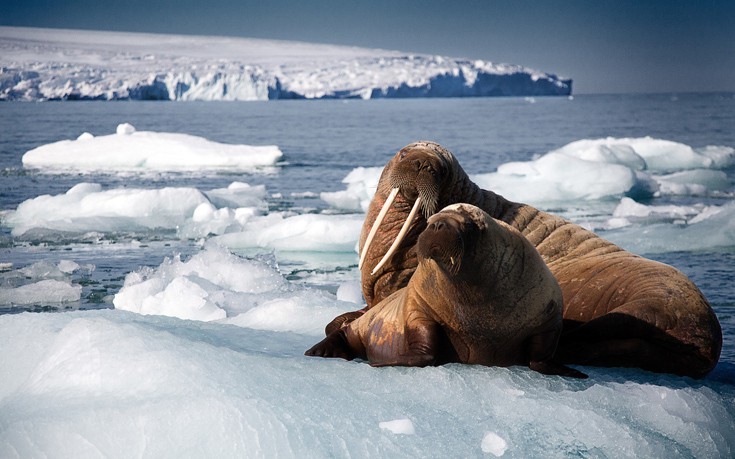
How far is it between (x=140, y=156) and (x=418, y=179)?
1889 cm

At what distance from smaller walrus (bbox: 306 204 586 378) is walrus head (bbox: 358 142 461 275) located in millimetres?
578

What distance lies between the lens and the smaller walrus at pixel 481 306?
3469mm

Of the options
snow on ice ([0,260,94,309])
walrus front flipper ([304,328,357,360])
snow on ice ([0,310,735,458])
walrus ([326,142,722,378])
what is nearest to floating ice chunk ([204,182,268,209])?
snow on ice ([0,260,94,309])

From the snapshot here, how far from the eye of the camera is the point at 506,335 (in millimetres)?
3631

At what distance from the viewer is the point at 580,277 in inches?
177

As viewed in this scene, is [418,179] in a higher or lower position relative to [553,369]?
higher

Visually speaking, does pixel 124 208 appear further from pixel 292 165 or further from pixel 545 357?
pixel 292 165

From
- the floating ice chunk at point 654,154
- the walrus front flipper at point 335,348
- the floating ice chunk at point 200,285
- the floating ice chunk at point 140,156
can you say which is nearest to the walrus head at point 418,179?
the walrus front flipper at point 335,348

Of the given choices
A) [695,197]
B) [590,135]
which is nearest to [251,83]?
[590,135]

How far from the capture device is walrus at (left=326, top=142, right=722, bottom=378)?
402cm

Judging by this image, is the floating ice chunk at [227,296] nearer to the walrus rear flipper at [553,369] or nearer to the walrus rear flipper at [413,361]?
the walrus rear flipper at [413,361]

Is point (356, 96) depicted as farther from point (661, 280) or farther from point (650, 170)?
point (661, 280)

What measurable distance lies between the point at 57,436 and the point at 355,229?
26.6ft

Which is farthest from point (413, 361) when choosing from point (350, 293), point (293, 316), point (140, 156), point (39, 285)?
point (140, 156)
